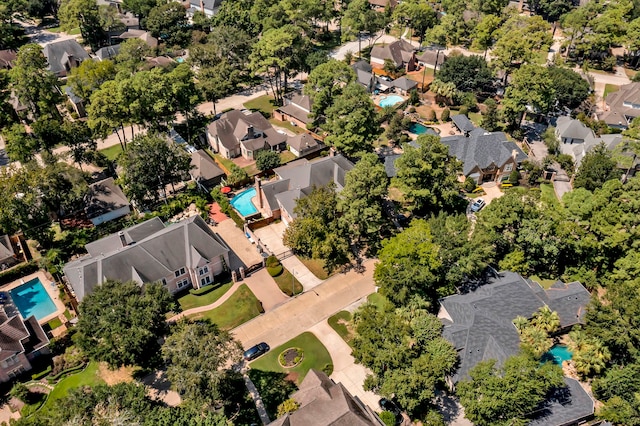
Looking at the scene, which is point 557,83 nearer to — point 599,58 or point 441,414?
point 599,58

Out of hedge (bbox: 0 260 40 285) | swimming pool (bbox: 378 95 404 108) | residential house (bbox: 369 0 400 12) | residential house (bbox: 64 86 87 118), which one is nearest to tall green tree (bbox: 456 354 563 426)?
hedge (bbox: 0 260 40 285)

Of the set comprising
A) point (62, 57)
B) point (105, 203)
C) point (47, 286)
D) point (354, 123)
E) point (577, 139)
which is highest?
point (354, 123)

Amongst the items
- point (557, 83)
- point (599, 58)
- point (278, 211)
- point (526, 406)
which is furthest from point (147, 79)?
point (599, 58)

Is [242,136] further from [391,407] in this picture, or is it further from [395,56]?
[391,407]

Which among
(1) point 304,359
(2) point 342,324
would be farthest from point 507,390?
(1) point 304,359

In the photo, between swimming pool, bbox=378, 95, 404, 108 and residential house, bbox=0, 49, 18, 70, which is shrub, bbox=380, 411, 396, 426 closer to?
swimming pool, bbox=378, 95, 404, 108

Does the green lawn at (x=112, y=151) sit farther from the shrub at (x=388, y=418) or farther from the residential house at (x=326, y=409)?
the shrub at (x=388, y=418)
